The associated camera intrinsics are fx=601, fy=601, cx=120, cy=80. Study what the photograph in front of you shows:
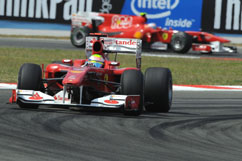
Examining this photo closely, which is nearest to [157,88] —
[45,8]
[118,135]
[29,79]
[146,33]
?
[29,79]

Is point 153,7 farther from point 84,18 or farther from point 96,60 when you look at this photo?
point 96,60

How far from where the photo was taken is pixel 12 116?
827cm

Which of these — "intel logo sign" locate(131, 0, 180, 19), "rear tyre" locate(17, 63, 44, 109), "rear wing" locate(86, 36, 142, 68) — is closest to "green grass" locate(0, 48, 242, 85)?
"rear wing" locate(86, 36, 142, 68)

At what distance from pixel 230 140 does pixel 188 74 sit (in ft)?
34.4

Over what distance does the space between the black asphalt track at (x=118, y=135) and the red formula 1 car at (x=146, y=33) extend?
49.6ft

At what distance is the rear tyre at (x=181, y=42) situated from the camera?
24.9 metres

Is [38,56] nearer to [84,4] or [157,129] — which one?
[84,4]

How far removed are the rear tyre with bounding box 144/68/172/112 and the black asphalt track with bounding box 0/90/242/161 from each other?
25cm

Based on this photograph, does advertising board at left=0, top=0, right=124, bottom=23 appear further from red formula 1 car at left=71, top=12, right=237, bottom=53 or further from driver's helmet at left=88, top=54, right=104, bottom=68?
driver's helmet at left=88, top=54, right=104, bottom=68

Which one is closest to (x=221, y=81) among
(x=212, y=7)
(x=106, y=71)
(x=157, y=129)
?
(x=106, y=71)

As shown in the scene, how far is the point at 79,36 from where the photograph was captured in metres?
26.8

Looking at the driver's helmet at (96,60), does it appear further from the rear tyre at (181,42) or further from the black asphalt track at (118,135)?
the rear tyre at (181,42)

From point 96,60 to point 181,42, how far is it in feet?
50.9

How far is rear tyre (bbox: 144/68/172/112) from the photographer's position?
938cm
